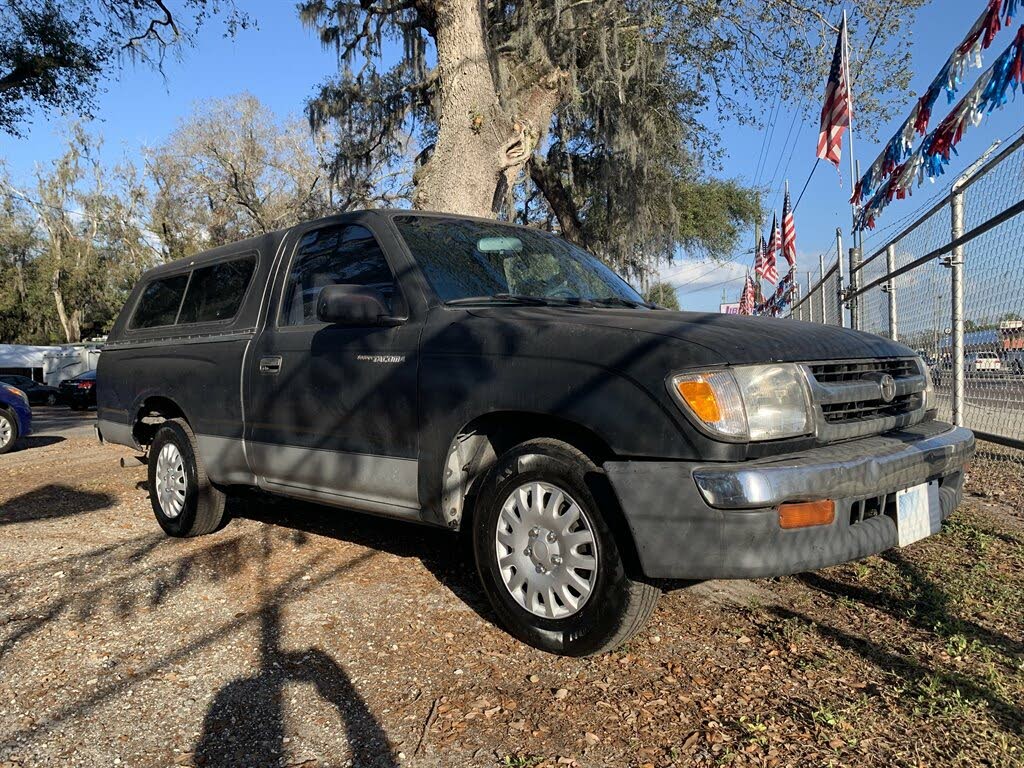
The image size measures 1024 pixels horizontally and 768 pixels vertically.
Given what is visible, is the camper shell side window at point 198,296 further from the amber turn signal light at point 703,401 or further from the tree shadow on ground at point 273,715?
the amber turn signal light at point 703,401

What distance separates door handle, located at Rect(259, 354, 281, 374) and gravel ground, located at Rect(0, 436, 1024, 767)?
3.64ft

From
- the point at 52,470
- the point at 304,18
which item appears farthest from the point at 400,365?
the point at 304,18

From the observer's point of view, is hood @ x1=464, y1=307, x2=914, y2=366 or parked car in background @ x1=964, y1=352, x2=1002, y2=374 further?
parked car in background @ x1=964, y1=352, x2=1002, y2=374

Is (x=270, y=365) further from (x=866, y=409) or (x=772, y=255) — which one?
(x=772, y=255)

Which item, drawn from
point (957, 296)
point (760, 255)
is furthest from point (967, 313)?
point (760, 255)

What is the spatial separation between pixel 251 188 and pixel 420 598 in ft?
98.1

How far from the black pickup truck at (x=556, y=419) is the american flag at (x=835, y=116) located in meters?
9.25

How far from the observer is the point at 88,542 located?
5.04 m

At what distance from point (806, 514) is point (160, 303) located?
4682 mm

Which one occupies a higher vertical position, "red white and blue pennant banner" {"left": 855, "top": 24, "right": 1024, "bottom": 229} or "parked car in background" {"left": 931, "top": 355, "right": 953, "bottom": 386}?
"red white and blue pennant banner" {"left": 855, "top": 24, "right": 1024, "bottom": 229}

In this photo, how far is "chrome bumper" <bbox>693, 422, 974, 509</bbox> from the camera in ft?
8.20

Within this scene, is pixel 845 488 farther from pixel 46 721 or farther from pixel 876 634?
pixel 46 721

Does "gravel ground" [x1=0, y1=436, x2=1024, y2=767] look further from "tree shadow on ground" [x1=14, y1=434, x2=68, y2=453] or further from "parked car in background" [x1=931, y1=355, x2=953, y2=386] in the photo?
"tree shadow on ground" [x1=14, y1=434, x2=68, y2=453]

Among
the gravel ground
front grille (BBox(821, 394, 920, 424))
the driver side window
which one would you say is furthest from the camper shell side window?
front grille (BBox(821, 394, 920, 424))
